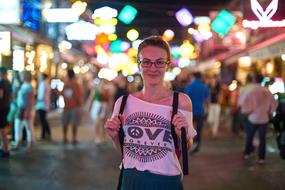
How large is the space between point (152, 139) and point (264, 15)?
498 cm

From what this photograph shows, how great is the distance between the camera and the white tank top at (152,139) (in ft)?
10.4

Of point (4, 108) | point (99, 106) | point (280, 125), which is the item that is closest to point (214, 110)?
point (99, 106)

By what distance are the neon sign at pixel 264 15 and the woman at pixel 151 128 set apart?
4.56 metres

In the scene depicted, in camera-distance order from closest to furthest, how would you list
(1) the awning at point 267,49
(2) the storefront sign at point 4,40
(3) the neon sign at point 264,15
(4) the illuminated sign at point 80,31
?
(3) the neon sign at point 264,15
(2) the storefront sign at point 4,40
(1) the awning at point 267,49
(4) the illuminated sign at point 80,31

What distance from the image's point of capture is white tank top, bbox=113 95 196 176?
3.16m

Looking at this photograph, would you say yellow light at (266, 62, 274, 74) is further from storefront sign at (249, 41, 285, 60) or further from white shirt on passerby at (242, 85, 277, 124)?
white shirt on passerby at (242, 85, 277, 124)

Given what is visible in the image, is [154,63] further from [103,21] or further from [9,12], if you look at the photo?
[103,21]

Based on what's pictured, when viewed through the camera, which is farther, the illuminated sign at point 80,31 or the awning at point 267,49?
the illuminated sign at point 80,31

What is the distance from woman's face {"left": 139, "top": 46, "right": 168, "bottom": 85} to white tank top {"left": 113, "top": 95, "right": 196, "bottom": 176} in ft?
0.57

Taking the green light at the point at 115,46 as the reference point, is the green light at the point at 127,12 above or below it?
above

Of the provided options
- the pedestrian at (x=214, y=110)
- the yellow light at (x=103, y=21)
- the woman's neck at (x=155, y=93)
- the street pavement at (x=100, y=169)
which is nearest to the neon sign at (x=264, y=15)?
the street pavement at (x=100, y=169)

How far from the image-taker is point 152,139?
3.18 meters

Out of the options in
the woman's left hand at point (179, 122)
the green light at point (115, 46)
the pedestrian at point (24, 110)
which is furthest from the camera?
the green light at point (115, 46)

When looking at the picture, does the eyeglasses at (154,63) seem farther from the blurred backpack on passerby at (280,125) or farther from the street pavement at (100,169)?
the blurred backpack on passerby at (280,125)
